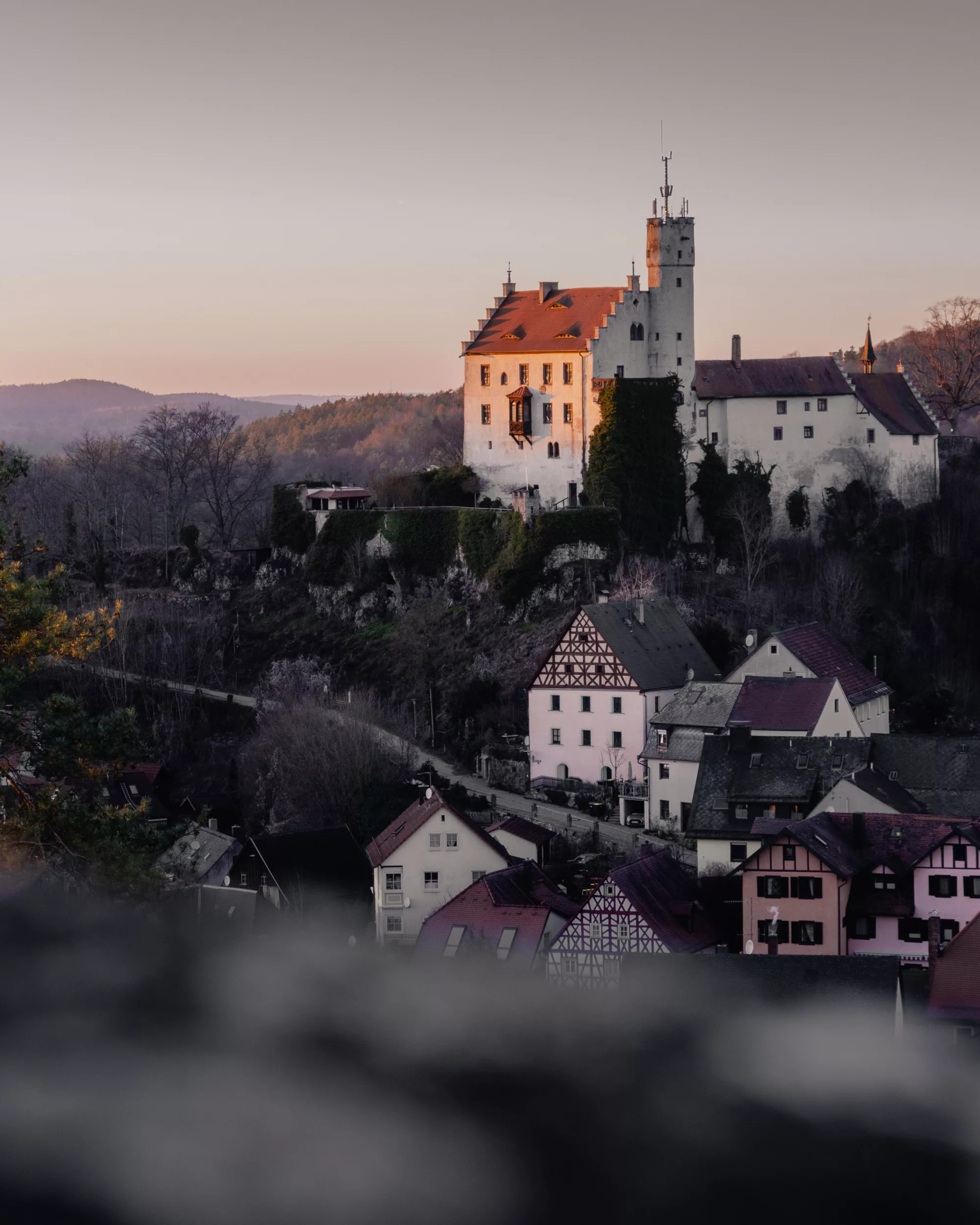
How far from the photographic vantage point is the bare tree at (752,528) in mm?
55562

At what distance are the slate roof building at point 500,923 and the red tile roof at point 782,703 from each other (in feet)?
25.2

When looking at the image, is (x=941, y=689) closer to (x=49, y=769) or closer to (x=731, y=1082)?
(x=731, y=1082)

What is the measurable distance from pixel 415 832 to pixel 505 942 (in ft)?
18.6

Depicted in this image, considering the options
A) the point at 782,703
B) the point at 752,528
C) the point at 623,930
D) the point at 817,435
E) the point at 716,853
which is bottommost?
the point at 623,930

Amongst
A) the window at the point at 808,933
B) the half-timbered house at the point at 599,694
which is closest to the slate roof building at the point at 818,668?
the half-timbered house at the point at 599,694

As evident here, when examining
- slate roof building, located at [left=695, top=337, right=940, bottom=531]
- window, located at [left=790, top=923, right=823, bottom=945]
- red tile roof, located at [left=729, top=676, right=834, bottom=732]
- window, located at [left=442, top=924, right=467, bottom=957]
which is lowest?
window, located at [left=442, top=924, right=467, bottom=957]

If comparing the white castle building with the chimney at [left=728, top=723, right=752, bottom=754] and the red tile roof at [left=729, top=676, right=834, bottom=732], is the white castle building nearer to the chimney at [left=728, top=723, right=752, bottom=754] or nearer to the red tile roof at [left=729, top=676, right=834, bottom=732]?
the red tile roof at [left=729, top=676, right=834, bottom=732]

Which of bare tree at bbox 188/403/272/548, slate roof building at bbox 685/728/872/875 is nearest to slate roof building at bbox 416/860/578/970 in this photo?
slate roof building at bbox 685/728/872/875

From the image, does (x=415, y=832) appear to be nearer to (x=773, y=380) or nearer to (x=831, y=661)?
(x=831, y=661)

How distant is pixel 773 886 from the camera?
35.9m

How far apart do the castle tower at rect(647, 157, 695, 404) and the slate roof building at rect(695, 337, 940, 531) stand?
82 centimetres

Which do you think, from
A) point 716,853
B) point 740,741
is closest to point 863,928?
point 716,853

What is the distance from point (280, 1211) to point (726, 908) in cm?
2166

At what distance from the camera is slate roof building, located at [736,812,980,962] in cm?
3575
